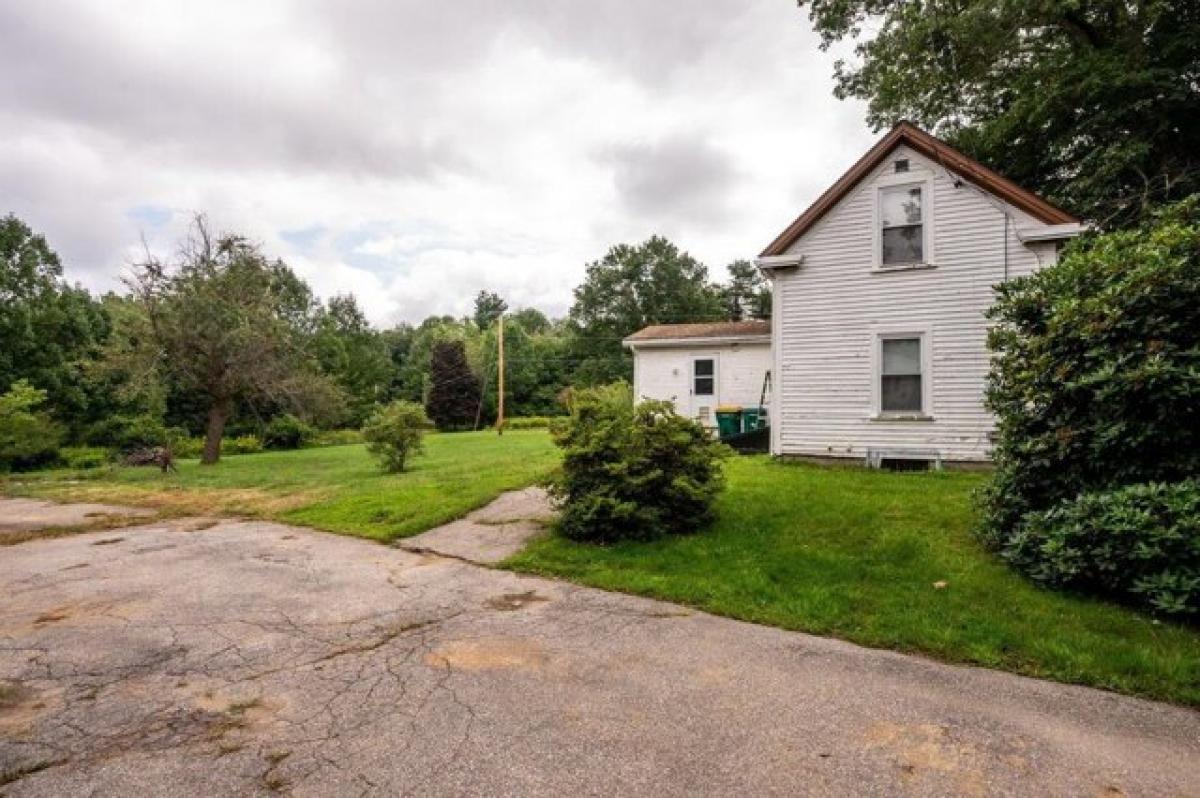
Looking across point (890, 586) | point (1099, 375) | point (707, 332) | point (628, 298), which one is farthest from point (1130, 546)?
point (628, 298)

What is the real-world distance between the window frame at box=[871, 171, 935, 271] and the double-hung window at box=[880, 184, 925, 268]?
0.02 m

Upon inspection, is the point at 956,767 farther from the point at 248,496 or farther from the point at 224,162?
the point at 224,162

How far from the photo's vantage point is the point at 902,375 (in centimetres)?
1075

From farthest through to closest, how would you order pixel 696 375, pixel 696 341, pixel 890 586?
pixel 696 375 < pixel 696 341 < pixel 890 586

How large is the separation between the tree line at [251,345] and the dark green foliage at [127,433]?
0.07 m

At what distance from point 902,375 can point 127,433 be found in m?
30.2

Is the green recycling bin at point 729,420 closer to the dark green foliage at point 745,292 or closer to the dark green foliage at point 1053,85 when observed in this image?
the dark green foliage at point 1053,85

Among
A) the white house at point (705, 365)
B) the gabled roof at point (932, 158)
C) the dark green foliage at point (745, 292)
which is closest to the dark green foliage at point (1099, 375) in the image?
the gabled roof at point (932, 158)

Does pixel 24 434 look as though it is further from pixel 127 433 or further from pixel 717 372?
pixel 717 372

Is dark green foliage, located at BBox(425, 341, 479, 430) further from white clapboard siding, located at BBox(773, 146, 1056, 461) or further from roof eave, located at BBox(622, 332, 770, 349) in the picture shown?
white clapboard siding, located at BBox(773, 146, 1056, 461)

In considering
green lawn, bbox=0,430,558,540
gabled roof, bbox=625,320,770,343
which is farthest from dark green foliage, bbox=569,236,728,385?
green lawn, bbox=0,430,558,540

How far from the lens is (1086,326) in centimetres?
493

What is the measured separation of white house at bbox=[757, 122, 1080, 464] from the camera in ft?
33.2

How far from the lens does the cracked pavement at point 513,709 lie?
94.1 inches
